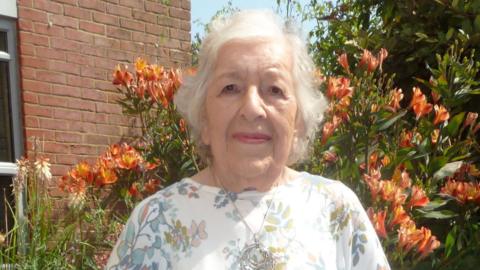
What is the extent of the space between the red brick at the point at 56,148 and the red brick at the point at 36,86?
1.25ft

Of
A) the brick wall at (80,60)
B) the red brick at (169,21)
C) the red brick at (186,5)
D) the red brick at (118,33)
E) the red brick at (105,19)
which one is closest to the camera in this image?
the brick wall at (80,60)

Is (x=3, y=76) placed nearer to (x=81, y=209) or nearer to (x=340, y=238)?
(x=81, y=209)

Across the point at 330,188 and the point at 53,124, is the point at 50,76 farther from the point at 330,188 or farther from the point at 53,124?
the point at 330,188

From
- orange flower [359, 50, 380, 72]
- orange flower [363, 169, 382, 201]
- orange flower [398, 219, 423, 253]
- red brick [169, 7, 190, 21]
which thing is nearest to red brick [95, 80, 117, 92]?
red brick [169, 7, 190, 21]

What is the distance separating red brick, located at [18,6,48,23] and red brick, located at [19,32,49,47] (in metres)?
0.11

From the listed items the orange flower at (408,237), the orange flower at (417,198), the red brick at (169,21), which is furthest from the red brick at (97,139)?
the orange flower at (408,237)

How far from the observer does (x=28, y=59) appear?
516cm

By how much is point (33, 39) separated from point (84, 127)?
77 centimetres

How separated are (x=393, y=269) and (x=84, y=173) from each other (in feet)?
4.39

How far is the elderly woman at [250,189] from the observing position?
1.95 metres

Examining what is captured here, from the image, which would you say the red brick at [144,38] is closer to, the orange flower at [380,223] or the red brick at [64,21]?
the red brick at [64,21]

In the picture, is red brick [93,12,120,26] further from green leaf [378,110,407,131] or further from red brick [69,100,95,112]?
green leaf [378,110,407,131]

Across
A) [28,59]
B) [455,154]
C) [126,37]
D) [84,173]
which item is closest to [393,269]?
[455,154]

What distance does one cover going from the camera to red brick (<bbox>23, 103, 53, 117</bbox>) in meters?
5.14
